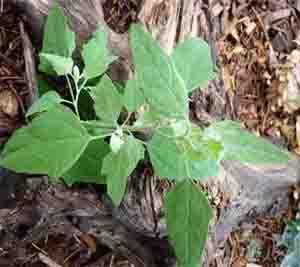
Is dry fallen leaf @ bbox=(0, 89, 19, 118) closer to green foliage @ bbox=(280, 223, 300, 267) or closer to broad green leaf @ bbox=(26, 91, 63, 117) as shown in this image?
broad green leaf @ bbox=(26, 91, 63, 117)

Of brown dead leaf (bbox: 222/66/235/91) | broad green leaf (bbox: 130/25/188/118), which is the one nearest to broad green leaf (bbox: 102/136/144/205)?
broad green leaf (bbox: 130/25/188/118)

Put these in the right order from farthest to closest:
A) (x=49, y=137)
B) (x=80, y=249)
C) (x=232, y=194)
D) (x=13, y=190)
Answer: (x=80, y=249) → (x=232, y=194) → (x=13, y=190) → (x=49, y=137)

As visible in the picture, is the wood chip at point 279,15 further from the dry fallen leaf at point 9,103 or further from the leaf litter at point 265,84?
the dry fallen leaf at point 9,103

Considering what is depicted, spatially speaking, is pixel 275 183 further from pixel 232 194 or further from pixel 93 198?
pixel 93 198

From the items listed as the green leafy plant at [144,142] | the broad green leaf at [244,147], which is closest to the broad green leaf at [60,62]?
the green leafy plant at [144,142]

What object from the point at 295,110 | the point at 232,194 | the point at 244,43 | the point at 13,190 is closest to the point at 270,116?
the point at 295,110

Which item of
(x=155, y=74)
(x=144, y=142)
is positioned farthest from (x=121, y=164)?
(x=155, y=74)

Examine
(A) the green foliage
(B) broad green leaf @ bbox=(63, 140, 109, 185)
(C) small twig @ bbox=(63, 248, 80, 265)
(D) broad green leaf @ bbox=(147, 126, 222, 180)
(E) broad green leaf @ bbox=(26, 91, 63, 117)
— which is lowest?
A: (A) the green foliage

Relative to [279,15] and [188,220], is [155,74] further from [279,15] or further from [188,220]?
[279,15]
